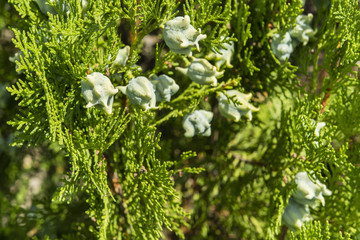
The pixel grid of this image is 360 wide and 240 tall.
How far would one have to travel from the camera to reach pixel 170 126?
39.6 inches

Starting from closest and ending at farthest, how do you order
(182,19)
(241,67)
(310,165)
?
1. (182,19)
2. (310,165)
3. (241,67)

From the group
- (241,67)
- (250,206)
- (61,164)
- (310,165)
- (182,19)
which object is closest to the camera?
(182,19)

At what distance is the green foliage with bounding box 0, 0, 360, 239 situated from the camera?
0.60 m

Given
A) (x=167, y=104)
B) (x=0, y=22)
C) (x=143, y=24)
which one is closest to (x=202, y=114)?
(x=167, y=104)

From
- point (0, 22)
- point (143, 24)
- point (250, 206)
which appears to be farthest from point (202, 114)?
point (0, 22)

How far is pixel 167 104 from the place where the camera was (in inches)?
29.4

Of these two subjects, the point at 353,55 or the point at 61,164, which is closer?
the point at 353,55

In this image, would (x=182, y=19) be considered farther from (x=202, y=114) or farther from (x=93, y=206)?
(x=93, y=206)

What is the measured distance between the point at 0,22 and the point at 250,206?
76 centimetres

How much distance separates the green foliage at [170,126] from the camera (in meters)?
0.60

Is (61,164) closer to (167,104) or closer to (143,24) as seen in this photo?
(167,104)

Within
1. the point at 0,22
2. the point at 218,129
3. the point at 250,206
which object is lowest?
the point at 250,206

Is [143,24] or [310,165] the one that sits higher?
[143,24]

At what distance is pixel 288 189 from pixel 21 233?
707 mm
